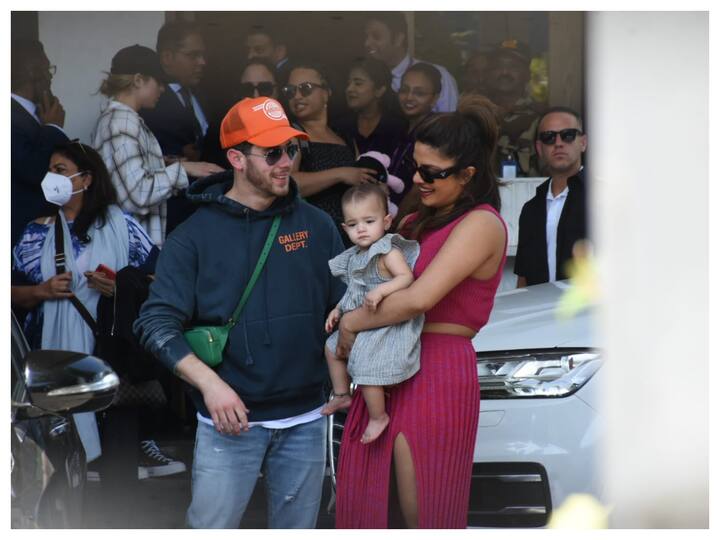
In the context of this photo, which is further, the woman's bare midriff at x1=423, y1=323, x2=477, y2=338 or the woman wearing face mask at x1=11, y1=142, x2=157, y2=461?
the woman wearing face mask at x1=11, y1=142, x2=157, y2=461

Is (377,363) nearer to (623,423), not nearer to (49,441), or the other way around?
(49,441)

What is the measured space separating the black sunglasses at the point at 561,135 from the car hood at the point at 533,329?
3.61ft

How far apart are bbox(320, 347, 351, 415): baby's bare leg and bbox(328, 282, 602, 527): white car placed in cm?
92

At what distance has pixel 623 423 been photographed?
463 centimetres

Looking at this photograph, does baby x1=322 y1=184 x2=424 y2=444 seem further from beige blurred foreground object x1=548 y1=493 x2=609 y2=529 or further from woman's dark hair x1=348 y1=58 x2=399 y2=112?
woman's dark hair x1=348 y1=58 x2=399 y2=112

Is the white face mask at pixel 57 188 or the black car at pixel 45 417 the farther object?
the white face mask at pixel 57 188

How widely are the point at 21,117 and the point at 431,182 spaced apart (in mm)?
3046

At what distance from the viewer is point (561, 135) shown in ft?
20.0

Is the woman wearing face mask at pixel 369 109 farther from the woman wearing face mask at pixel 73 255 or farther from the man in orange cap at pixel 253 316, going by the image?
the man in orange cap at pixel 253 316

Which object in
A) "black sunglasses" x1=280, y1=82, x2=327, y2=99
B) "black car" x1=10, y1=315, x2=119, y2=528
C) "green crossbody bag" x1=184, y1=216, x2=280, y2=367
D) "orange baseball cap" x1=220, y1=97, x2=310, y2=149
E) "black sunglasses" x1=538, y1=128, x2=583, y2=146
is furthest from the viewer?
"black sunglasses" x1=280, y1=82, x2=327, y2=99

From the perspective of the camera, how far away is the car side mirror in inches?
127

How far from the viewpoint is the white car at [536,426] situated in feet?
15.1

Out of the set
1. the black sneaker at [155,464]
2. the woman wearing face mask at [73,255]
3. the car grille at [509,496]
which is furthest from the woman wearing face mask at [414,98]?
the car grille at [509,496]

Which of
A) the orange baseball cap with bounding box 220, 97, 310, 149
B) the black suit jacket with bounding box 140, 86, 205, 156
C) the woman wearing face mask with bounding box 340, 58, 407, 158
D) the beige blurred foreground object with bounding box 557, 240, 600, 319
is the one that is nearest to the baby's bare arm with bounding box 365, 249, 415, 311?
the orange baseball cap with bounding box 220, 97, 310, 149
